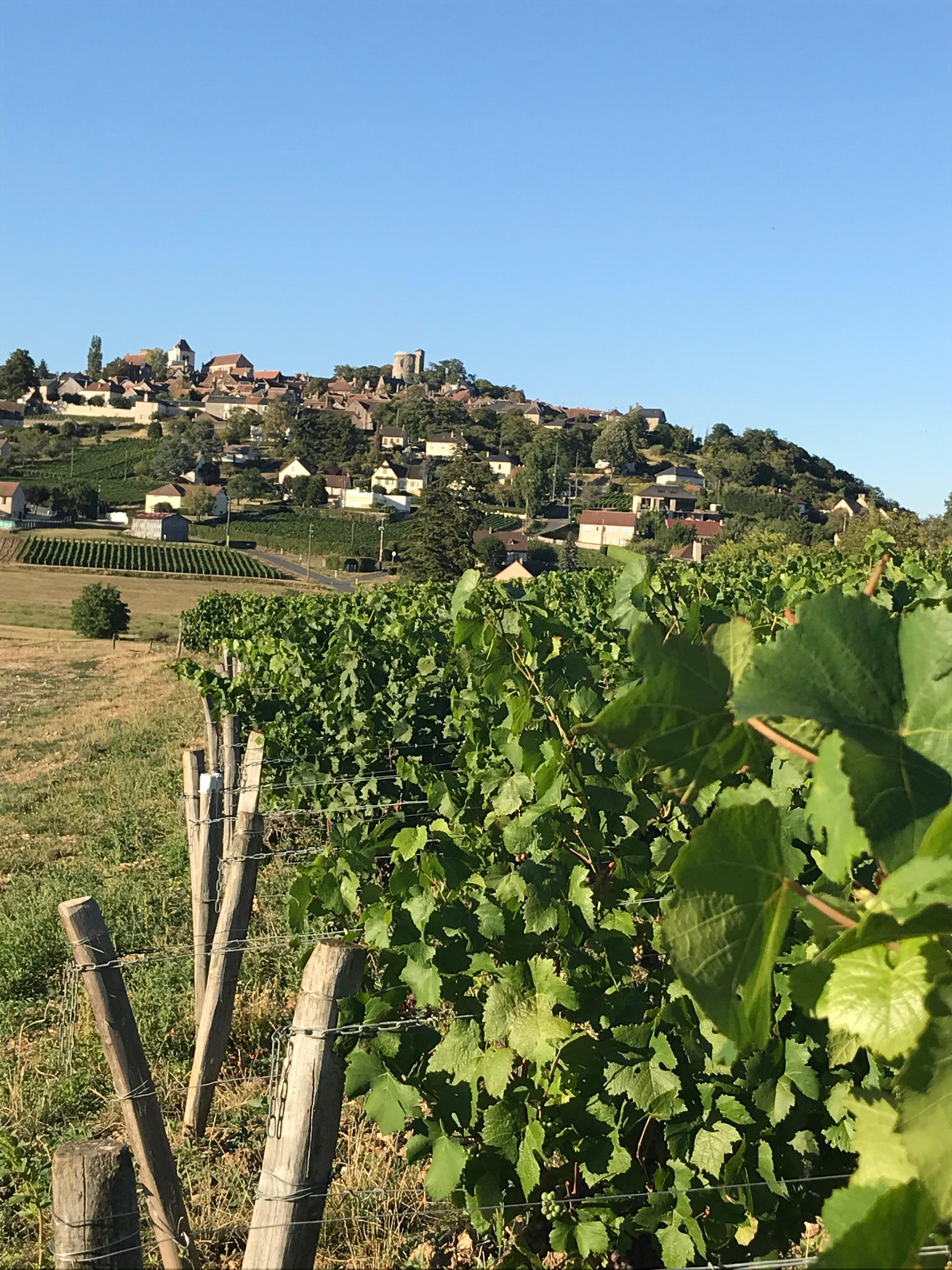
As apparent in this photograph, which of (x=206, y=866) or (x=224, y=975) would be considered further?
(x=206, y=866)

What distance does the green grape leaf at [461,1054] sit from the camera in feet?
7.68

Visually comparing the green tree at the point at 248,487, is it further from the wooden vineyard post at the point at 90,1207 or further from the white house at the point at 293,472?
the wooden vineyard post at the point at 90,1207

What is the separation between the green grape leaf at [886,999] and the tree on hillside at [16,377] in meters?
137

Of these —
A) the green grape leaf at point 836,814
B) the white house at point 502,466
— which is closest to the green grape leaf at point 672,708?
the green grape leaf at point 836,814

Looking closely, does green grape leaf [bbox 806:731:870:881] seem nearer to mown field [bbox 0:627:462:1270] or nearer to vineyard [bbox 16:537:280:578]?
mown field [bbox 0:627:462:1270]

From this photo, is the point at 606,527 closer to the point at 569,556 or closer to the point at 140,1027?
the point at 569,556

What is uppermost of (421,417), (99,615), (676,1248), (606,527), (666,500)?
(421,417)

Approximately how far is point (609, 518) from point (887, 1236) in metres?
79.7

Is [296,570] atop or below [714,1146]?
below

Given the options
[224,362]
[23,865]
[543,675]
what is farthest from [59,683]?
[224,362]

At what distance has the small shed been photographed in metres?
75.8

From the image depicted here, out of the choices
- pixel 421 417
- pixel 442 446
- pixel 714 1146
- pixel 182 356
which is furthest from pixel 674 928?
pixel 182 356

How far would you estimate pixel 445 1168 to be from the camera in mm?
2277

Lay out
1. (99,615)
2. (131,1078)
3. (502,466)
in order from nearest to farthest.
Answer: (131,1078), (99,615), (502,466)
